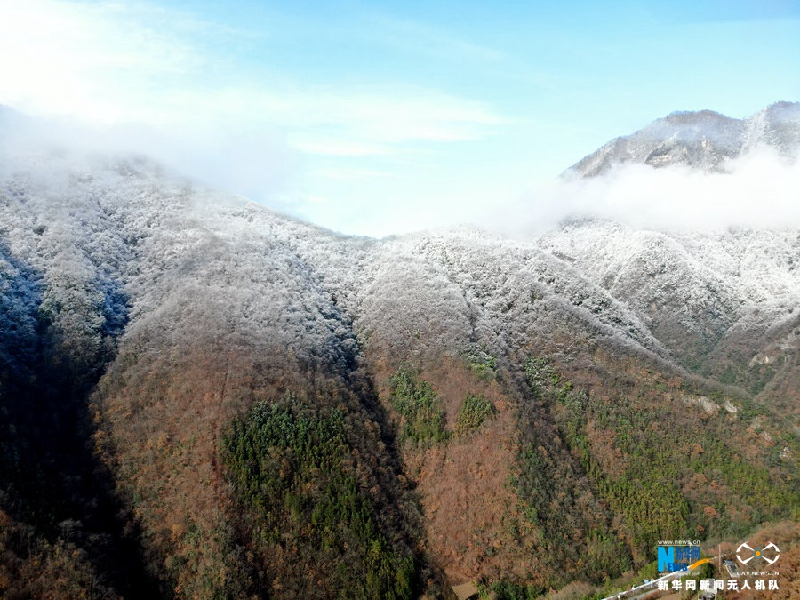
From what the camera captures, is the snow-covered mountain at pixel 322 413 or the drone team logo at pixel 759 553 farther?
the snow-covered mountain at pixel 322 413

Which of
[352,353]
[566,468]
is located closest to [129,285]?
Answer: [352,353]

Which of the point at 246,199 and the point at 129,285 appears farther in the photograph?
the point at 246,199

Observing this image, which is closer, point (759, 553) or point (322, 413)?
point (759, 553)

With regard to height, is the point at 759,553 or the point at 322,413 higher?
the point at 322,413

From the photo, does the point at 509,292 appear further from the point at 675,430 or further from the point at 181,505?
the point at 181,505

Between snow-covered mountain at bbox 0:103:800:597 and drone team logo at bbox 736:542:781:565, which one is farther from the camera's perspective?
snow-covered mountain at bbox 0:103:800:597
